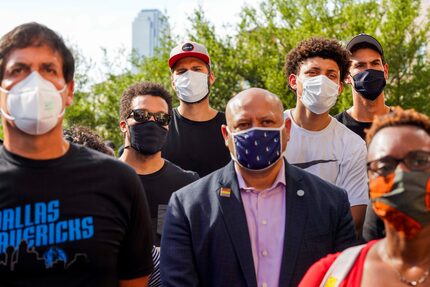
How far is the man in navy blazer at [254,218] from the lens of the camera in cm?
377

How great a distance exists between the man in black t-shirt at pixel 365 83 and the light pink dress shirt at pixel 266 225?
2.22m

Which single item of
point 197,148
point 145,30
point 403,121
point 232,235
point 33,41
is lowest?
point 232,235

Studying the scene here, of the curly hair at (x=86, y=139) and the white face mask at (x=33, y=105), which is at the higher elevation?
the white face mask at (x=33, y=105)

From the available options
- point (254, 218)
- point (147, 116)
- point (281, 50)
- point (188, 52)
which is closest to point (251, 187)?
point (254, 218)

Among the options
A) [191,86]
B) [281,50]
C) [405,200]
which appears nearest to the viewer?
[405,200]

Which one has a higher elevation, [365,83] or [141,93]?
[365,83]

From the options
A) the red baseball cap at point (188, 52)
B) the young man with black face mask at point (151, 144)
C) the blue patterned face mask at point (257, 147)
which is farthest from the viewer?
the red baseball cap at point (188, 52)

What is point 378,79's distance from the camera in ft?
20.3

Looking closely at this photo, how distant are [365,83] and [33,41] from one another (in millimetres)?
3801

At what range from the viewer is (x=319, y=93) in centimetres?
559

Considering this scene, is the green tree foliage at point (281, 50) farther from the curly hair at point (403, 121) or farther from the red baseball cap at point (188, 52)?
the curly hair at point (403, 121)

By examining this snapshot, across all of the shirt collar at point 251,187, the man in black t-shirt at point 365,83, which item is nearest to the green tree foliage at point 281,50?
the man in black t-shirt at point 365,83

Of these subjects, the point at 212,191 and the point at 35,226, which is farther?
the point at 212,191

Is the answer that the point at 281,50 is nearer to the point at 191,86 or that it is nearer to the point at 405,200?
the point at 191,86
